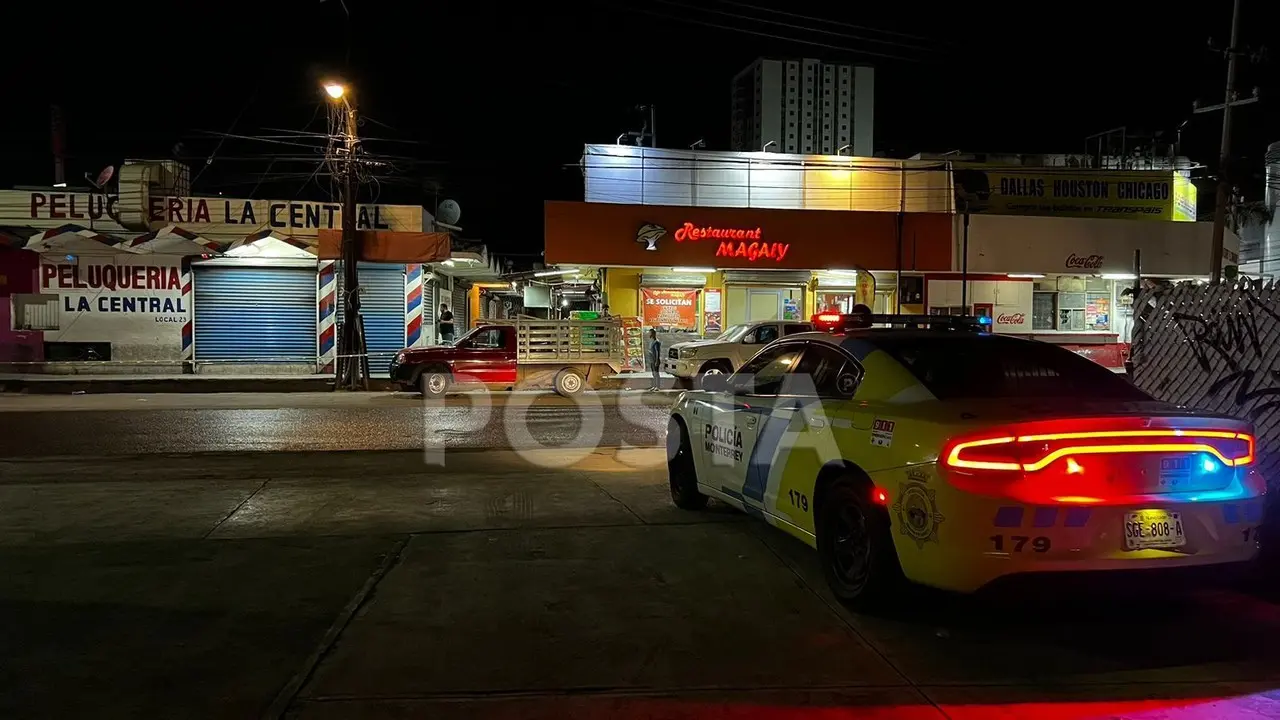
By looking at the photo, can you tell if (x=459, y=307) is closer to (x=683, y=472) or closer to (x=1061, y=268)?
(x=1061, y=268)

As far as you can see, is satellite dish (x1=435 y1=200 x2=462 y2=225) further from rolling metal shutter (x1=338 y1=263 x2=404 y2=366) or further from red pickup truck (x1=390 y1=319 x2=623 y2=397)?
red pickup truck (x1=390 y1=319 x2=623 y2=397)

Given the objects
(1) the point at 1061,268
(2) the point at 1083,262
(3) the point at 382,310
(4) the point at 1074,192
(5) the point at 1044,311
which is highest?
(4) the point at 1074,192

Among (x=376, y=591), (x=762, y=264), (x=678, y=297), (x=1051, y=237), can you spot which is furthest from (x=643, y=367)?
(x=376, y=591)

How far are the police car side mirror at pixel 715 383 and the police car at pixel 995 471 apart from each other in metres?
1.25

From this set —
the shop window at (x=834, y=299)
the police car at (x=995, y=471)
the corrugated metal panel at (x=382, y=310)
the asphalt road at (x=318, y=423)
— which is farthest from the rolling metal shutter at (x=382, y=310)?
the police car at (x=995, y=471)

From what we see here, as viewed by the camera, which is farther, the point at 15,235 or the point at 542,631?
the point at 15,235

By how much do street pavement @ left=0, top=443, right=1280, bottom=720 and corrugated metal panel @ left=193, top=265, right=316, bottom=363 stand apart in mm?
17165

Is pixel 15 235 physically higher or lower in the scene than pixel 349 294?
higher

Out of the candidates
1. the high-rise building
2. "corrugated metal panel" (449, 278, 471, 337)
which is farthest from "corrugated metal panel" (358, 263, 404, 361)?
the high-rise building

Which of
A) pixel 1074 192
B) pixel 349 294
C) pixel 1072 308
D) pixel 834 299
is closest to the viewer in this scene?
pixel 349 294

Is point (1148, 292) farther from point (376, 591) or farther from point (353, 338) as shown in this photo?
point (353, 338)

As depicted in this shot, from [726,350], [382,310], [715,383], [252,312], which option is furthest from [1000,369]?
[252,312]

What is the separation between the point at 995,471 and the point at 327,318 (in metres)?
22.3

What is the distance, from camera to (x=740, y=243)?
24.1 metres
